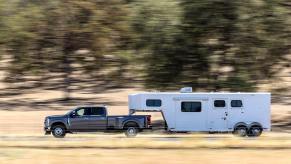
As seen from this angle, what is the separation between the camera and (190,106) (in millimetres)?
30391

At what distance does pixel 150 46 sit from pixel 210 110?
684cm

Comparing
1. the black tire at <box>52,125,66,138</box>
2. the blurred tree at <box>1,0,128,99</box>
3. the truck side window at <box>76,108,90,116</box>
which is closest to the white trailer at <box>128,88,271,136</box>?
the truck side window at <box>76,108,90,116</box>

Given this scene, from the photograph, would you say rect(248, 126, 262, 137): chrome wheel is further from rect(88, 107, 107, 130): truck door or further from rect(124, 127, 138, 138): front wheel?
rect(88, 107, 107, 130): truck door

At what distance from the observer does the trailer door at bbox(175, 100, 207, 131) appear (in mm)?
30172

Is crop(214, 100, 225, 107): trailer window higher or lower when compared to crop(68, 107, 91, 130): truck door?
higher

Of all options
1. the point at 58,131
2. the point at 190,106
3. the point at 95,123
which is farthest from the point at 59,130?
the point at 190,106

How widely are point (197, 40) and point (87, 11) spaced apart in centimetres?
1462

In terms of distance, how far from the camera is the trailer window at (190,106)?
30312 millimetres

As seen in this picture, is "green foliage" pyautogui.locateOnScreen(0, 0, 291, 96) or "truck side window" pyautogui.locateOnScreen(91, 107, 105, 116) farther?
"green foliage" pyautogui.locateOnScreen(0, 0, 291, 96)

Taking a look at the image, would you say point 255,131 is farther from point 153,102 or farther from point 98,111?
point 98,111

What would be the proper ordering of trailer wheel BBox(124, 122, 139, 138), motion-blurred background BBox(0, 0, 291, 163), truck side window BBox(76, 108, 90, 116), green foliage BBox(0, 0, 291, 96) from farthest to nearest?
motion-blurred background BBox(0, 0, 291, 163)
green foliage BBox(0, 0, 291, 96)
truck side window BBox(76, 108, 90, 116)
trailer wheel BBox(124, 122, 139, 138)

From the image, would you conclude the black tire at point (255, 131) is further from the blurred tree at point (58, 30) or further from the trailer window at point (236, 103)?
the blurred tree at point (58, 30)

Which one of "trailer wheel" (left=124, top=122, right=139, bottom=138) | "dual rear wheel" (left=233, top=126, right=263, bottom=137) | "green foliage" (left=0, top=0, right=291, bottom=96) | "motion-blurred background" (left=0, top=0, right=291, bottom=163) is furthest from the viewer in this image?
"motion-blurred background" (left=0, top=0, right=291, bottom=163)

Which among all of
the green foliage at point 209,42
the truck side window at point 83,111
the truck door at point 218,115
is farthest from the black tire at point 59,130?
the green foliage at point 209,42
